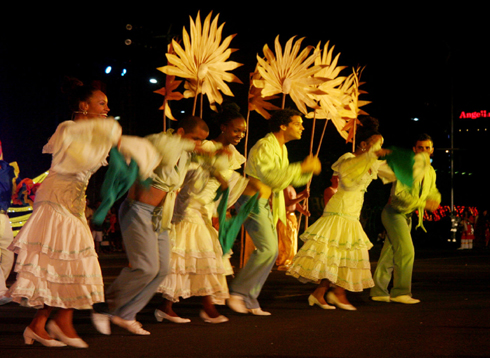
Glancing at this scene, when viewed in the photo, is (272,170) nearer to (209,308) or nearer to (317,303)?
(209,308)

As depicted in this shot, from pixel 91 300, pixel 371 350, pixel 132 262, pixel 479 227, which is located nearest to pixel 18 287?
pixel 91 300

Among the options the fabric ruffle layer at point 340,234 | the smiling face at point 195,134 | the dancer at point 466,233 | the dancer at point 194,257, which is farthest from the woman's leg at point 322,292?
the dancer at point 466,233

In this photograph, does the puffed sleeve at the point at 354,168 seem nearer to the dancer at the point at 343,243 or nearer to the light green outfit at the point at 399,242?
the dancer at the point at 343,243

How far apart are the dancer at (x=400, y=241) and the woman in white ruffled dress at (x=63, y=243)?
3.56 metres

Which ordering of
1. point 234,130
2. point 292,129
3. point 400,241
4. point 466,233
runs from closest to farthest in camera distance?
1. point 234,130
2. point 292,129
3. point 400,241
4. point 466,233

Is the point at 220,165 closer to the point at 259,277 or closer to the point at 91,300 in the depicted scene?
the point at 259,277

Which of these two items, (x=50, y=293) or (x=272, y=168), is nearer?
(x=50, y=293)

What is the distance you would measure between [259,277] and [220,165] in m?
1.16

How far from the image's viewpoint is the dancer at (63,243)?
4.55m

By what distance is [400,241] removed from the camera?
7.30 metres

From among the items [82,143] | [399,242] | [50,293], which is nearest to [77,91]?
[82,143]

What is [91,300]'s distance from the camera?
15.2ft

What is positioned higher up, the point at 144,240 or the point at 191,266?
the point at 144,240

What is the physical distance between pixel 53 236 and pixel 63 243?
77mm
